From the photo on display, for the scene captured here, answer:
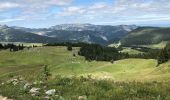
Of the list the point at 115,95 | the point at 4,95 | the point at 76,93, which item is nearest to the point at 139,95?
the point at 115,95

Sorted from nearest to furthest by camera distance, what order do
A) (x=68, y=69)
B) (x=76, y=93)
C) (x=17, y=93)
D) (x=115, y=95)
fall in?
(x=115, y=95) → (x=76, y=93) → (x=17, y=93) → (x=68, y=69)

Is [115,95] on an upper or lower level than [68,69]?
upper

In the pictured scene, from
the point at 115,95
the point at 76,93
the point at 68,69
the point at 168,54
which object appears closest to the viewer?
the point at 115,95

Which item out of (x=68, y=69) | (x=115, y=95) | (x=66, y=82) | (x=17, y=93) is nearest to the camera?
(x=115, y=95)

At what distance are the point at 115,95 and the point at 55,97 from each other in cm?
302

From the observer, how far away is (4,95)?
2073 centimetres

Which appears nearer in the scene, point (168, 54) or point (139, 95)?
point (139, 95)

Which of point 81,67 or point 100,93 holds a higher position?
point 100,93

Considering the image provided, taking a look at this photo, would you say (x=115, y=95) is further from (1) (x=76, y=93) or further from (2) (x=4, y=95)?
(2) (x=4, y=95)

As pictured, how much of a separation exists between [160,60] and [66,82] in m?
125

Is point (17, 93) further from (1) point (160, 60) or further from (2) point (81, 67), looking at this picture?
(2) point (81, 67)

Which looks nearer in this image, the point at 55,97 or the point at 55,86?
the point at 55,97

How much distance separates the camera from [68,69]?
16400 centimetres

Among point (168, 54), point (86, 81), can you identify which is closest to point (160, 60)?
point (168, 54)
